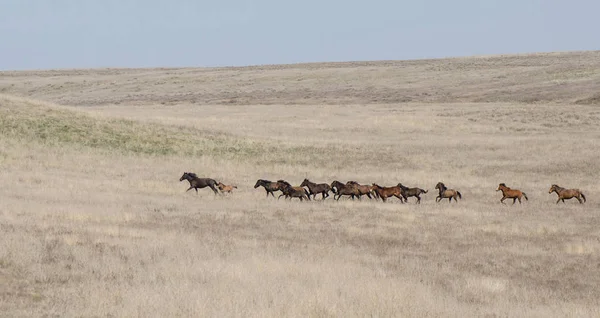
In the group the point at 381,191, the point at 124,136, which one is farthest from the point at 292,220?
the point at 124,136

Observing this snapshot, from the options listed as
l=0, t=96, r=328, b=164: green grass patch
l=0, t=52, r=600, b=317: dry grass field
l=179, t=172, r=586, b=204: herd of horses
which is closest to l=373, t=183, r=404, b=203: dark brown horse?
l=179, t=172, r=586, b=204: herd of horses

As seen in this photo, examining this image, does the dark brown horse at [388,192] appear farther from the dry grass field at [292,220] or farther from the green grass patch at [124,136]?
the green grass patch at [124,136]

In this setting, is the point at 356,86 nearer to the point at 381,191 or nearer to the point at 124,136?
the point at 124,136

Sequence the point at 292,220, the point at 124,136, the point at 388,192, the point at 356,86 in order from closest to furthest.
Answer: the point at 292,220 → the point at 388,192 → the point at 124,136 → the point at 356,86

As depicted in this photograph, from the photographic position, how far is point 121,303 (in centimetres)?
1058

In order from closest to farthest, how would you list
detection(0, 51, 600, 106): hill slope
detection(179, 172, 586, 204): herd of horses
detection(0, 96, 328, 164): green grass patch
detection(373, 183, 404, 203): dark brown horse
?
1. detection(179, 172, 586, 204): herd of horses
2. detection(373, 183, 404, 203): dark brown horse
3. detection(0, 96, 328, 164): green grass patch
4. detection(0, 51, 600, 106): hill slope

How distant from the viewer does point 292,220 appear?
2069 centimetres

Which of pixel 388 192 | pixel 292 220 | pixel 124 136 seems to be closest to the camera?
pixel 292 220

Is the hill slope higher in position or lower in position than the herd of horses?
higher

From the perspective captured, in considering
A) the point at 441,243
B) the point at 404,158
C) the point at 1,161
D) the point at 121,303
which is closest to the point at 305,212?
the point at 441,243

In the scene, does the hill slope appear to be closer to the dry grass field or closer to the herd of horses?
the dry grass field

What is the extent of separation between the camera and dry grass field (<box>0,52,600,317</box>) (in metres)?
11.5

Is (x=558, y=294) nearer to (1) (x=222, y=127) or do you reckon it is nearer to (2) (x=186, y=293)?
(2) (x=186, y=293)

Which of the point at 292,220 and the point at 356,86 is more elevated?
the point at 356,86
